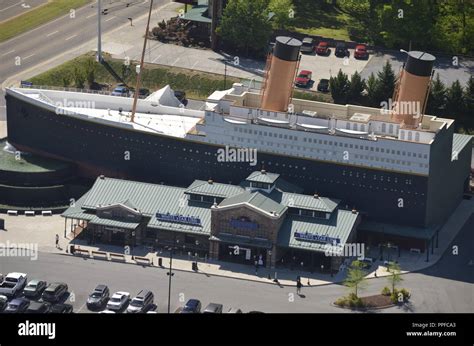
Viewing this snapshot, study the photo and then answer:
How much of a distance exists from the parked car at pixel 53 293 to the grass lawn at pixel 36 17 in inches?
2765

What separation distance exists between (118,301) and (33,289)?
6.99 m

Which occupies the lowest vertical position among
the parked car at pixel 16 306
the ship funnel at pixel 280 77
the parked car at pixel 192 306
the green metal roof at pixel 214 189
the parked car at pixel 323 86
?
the parked car at pixel 16 306

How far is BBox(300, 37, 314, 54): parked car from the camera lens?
5320 inches

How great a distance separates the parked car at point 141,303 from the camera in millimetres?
77688

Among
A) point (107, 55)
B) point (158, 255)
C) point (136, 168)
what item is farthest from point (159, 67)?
point (158, 255)

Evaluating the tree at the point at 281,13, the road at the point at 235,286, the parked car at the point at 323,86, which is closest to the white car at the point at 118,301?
the road at the point at 235,286

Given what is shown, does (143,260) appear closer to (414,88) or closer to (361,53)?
(414,88)

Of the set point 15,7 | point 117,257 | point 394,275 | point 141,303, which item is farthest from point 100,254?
point 15,7

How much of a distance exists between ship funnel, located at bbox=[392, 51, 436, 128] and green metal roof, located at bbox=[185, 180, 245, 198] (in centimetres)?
1606

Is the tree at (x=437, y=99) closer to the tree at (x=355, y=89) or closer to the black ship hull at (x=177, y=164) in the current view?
the tree at (x=355, y=89)

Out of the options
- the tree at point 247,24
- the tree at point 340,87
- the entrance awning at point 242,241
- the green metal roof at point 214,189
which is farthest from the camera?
the tree at point 247,24

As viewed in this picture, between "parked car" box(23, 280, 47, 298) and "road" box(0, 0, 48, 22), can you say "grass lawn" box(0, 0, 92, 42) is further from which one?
"parked car" box(23, 280, 47, 298)
